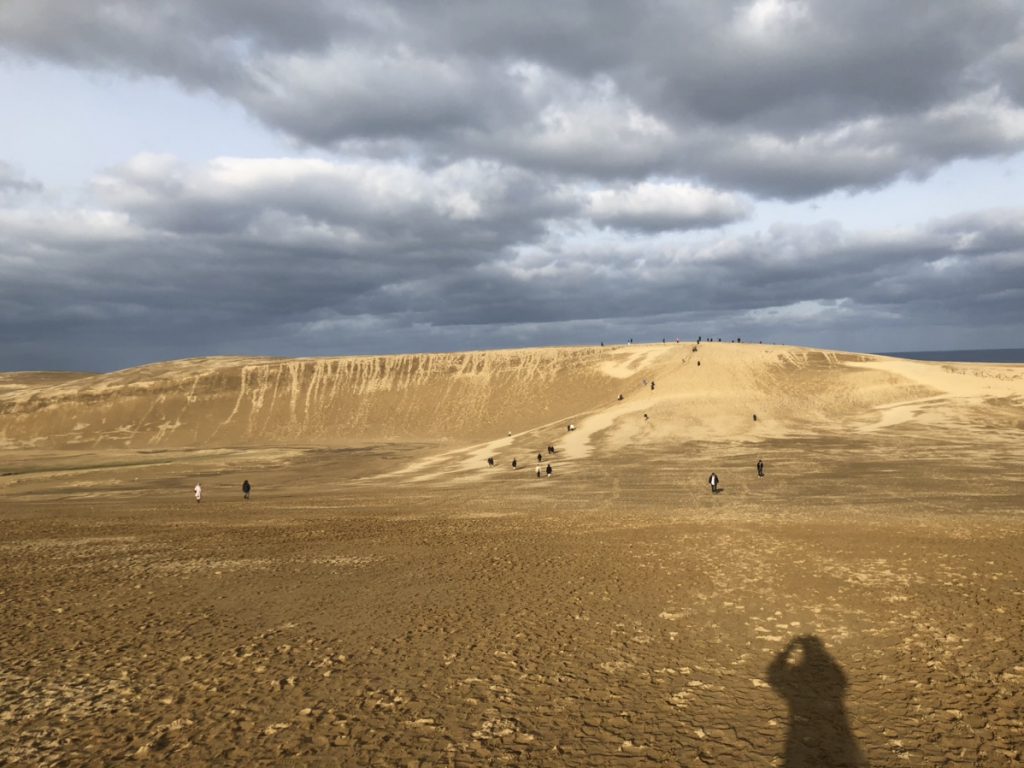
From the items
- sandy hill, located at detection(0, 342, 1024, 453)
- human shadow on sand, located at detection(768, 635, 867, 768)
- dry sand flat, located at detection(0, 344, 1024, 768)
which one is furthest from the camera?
sandy hill, located at detection(0, 342, 1024, 453)

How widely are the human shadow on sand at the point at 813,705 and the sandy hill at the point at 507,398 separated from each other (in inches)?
1567

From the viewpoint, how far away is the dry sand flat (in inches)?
344

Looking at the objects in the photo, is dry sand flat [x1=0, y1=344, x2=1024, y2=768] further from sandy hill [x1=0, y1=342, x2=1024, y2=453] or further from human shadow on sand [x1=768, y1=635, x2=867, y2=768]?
sandy hill [x1=0, y1=342, x2=1024, y2=453]

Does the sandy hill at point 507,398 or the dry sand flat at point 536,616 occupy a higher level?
the sandy hill at point 507,398

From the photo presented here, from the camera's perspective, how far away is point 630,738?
861 cm

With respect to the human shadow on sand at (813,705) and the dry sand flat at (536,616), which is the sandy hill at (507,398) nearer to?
the dry sand flat at (536,616)

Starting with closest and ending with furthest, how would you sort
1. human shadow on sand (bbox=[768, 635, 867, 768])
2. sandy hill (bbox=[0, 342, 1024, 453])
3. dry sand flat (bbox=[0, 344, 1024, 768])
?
human shadow on sand (bbox=[768, 635, 867, 768]) < dry sand flat (bbox=[0, 344, 1024, 768]) < sandy hill (bbox=[0, 342, 1024, 453])

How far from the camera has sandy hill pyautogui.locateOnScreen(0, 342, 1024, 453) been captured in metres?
59.0

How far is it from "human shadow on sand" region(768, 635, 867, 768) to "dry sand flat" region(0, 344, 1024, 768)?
55 millimetres

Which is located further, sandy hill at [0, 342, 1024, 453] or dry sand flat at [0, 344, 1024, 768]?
sandy hill at [0, 342, 1024, 453]

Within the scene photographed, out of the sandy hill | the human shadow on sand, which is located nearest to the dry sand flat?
the human shadow on sand

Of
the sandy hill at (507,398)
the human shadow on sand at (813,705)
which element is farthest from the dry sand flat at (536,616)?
the sandy hill at (507,398)

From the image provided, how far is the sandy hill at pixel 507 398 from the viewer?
59.0 m

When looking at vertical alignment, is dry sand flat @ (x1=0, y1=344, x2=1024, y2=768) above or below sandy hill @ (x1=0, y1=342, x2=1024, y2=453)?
below
